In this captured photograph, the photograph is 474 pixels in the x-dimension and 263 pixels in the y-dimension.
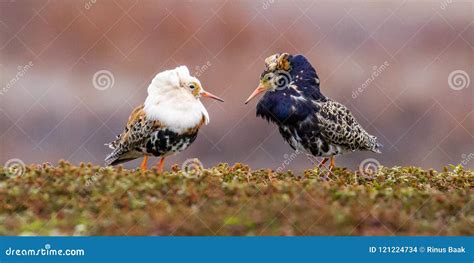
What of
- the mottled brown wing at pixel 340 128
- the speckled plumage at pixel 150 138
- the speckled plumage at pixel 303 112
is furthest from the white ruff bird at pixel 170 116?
the mottled brown wing at pixel 340 128

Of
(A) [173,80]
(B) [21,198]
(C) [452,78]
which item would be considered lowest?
(B) [21,198]

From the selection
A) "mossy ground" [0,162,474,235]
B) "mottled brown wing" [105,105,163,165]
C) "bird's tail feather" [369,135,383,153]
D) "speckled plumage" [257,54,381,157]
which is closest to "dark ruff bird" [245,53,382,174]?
"speckled plumage" [257,54,381,157]

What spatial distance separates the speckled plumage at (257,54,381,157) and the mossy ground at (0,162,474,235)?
89 cm

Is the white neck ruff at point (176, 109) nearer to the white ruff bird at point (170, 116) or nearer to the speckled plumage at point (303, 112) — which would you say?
the white ruff bird at point (170, 116)

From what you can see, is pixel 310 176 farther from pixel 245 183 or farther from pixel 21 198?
pixel 21 198

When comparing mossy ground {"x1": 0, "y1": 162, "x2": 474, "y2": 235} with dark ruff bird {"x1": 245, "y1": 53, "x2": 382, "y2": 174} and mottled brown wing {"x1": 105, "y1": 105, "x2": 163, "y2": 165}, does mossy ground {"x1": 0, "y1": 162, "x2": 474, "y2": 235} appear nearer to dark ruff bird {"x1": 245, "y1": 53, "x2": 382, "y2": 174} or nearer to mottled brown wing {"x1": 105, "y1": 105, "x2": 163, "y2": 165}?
mottled brown wing {"x1": 105, "y1": 105, "x2": 163, "y2": 165}

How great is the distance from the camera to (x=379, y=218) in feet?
21.2

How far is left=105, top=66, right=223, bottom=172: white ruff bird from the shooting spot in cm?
812

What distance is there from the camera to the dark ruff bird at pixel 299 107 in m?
8.57

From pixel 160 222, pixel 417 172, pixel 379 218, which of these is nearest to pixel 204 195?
pixel 160 222

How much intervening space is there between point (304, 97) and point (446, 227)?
2549 millimetres

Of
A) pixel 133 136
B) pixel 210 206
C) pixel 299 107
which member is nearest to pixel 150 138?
pixel 133 136

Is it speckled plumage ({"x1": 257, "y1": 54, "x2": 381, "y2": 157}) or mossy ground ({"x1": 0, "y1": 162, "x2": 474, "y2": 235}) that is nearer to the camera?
mossy ground ({"x1": 0, "y1": 162, "x2": 474, "y2": 235})

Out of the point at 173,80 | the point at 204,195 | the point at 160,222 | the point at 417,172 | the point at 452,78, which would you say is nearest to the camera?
the point at 160,222
